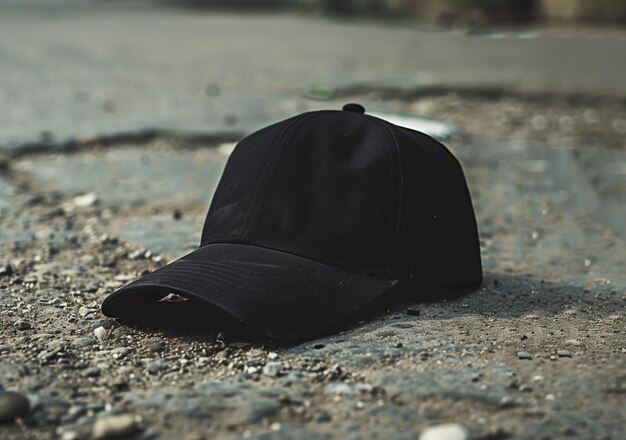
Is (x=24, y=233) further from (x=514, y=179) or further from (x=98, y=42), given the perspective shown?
(x=98, y=42)

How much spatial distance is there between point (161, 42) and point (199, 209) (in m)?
5.38

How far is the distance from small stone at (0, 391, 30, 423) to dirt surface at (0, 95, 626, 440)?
0.7 inches

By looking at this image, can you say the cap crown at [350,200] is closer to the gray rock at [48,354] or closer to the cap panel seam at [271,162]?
the cap panel seam at [271,162]

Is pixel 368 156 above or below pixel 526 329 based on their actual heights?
above

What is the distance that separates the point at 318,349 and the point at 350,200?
355mm

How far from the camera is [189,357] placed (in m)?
1.90

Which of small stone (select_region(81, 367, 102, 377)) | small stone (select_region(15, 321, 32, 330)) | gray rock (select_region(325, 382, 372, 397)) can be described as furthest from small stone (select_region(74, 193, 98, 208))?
gray rock (select_region(325, 382, 372, 397))

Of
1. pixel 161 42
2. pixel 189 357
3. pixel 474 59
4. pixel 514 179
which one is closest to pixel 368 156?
pixel 189 357

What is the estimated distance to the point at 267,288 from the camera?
6.25ft

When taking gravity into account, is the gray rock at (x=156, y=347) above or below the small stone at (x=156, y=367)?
above

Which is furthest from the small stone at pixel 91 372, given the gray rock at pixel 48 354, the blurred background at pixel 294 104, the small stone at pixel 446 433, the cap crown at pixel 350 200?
the blurred background at pixel 294 104

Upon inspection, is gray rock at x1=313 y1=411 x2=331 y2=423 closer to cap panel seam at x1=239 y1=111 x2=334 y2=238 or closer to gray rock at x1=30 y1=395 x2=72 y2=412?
gray rock at x1=30 y1=395 x2=72 y2=412

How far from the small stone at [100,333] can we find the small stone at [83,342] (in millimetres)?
21

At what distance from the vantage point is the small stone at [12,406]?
64.1 inches
